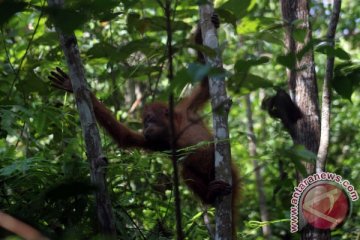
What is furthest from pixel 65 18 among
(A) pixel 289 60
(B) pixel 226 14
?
(B) pixel 226 14

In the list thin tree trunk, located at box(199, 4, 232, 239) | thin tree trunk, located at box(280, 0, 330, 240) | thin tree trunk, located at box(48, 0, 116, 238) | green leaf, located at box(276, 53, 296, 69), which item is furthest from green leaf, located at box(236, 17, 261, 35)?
green leaf, located at box(276, 53, 296, 69)

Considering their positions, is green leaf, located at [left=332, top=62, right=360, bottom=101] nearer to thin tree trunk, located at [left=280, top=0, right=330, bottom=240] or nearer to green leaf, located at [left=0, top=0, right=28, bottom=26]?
thin tree trunk, located at [left=280, top=0, right=330, bottom=240]

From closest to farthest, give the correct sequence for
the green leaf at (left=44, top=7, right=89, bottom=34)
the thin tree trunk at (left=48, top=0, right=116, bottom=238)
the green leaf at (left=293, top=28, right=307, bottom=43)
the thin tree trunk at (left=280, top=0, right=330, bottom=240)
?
1. the green leaf at (left=44, top=7, right=89, bottom=34)
2. the green leaf at (left=293, top=28, right=307, bottom=43)
3. the thin tree trunk at (left=48, top=0, right=116, bottom=238)
4. the thin tree trunk at (left=280, top=0, right=330, bottom=240)

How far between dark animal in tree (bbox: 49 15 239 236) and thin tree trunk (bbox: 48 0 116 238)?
60.7 inches

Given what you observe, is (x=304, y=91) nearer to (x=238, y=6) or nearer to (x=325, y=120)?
Answer: (x=325, y=120)

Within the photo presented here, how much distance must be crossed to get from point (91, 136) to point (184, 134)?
2.39 m

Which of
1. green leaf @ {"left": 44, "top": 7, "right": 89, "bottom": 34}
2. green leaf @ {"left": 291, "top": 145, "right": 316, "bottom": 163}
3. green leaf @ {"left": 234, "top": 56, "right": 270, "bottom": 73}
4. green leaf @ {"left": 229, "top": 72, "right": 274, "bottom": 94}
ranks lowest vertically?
green leaf @ {"left": 291, "top": 145, "right": 316, "bottom": 163}

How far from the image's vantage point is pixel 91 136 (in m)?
2.76

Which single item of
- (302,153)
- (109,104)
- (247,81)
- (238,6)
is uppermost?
(238,6)

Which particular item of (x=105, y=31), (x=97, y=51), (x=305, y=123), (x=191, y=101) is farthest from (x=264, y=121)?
(x=97, y=51)

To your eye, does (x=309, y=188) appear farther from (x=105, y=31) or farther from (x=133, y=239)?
(x=105, y=31)

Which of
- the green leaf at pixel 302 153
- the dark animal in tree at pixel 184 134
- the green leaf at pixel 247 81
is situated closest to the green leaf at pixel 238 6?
the green leaf at pixel 247 81

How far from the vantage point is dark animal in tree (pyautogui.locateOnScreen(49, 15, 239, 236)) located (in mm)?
4656

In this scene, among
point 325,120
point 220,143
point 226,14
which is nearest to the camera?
point 226,14
